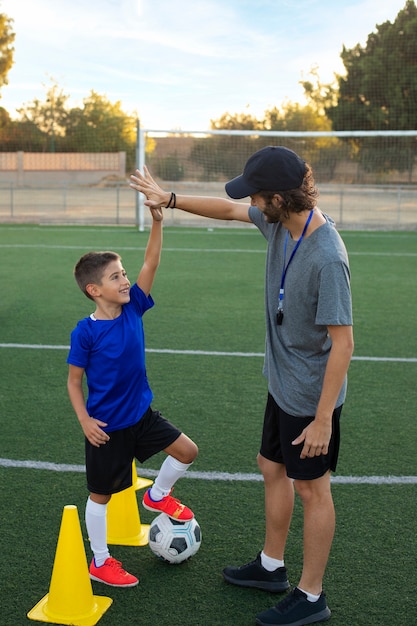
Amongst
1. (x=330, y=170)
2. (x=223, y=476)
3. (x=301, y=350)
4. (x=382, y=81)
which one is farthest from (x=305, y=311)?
(x=382, y=81)

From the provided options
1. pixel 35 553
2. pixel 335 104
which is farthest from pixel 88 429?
pixel 335 104

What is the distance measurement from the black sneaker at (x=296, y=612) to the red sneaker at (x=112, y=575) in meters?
0.65

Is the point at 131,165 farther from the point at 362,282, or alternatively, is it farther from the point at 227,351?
the point at 227,351

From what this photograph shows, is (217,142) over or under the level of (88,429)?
over

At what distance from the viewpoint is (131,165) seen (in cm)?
4334

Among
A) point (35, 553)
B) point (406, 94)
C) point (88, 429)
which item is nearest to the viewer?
point (88, 429)

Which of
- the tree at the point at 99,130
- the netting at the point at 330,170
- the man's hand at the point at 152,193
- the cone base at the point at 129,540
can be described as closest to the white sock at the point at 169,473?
A: the cone base at the point at 129,540

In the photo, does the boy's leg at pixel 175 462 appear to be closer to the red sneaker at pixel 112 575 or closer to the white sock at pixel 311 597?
the red sneaker at pixel 112 575

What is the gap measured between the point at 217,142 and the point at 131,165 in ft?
61.1

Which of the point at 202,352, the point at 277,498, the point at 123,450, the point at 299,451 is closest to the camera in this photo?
the point at 299,451

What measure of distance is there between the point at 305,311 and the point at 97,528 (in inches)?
57.9

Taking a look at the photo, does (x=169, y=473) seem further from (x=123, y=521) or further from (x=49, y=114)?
(x=49, y=114)

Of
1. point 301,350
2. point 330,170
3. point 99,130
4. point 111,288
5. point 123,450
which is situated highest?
point 99,130

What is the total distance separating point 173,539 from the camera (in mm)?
3838
